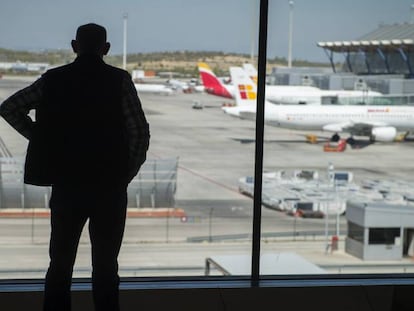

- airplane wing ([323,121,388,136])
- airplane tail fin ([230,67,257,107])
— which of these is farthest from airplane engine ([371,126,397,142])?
airplane tail fin ([230,67,257,107])

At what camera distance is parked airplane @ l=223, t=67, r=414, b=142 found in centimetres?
1864

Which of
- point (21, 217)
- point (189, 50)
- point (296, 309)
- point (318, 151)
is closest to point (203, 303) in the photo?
point (296, 309)

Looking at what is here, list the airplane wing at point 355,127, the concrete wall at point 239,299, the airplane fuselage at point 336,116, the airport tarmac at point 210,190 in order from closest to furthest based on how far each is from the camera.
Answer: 1. the concrete wall at point 239,299
2. the airport tarmac at point 210,190
3. the airplane fuselage at point 336,116
4. the airplane wing at point 355,127

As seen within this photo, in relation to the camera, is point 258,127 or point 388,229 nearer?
point 258,127

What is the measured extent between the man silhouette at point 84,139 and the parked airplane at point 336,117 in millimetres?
16368

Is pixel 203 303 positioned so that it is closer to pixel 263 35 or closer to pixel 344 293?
pixel 344 293

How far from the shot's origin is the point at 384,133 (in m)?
19.4

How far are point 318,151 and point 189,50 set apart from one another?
1326 cm

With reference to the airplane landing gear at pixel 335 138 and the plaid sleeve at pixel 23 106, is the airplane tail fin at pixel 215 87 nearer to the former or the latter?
the airplane landing gear at pixel 335 138

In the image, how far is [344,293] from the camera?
7.30 ft

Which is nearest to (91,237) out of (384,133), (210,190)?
(210,190)

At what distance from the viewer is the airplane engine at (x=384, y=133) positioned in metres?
19.3

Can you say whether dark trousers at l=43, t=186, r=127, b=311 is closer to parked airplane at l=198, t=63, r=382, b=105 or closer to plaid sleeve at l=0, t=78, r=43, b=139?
plaid sleeve at l=0, t=78, r=43, b=139

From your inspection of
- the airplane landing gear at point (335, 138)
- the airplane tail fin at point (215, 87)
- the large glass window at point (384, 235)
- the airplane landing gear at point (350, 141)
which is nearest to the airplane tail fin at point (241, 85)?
the airplane tail fin at point (215, 87)
